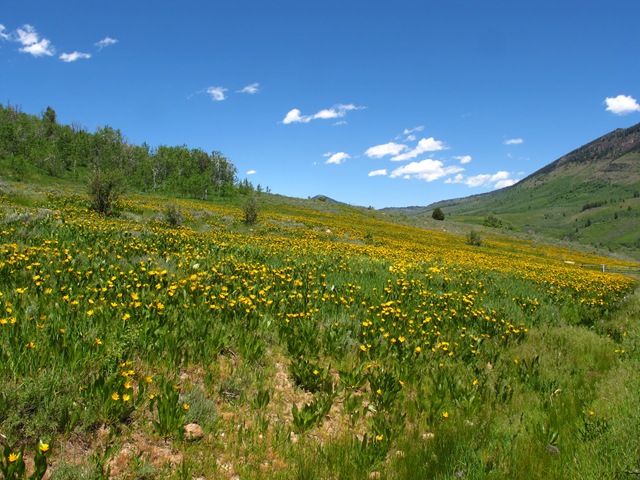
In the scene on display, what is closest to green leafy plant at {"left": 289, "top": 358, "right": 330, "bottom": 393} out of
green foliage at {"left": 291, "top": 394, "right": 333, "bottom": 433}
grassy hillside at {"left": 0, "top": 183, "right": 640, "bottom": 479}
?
grassy hillside at {"left": 0, "top": 183, "right": 640, "bottom": 479}

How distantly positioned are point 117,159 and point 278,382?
299 feet

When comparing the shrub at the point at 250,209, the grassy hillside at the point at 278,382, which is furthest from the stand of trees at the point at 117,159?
the grassy hillside at the point at 278,382

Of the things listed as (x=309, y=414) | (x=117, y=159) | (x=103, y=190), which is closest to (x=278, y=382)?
(x=309, y=414)

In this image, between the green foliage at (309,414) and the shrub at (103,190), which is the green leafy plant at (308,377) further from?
the shrub at (103,190)

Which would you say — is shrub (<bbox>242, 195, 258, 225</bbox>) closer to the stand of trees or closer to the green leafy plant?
the green leafy plant

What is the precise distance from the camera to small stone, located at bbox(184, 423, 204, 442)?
11.0 ft

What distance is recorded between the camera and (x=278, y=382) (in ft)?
15.4

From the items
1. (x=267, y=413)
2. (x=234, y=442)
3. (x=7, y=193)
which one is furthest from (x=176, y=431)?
(x=7, y=193)

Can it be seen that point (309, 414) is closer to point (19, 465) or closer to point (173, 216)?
point (19, 465)

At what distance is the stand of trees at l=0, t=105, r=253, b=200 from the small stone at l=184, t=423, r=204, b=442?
65394 millimetres

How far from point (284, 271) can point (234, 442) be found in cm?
562

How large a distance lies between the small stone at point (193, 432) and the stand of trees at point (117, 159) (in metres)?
65.4

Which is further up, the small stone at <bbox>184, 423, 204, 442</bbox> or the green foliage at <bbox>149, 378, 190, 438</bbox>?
the green foliage at <bbox>149, 378, 190, 438</bbox>

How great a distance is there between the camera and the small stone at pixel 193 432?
132 inches
